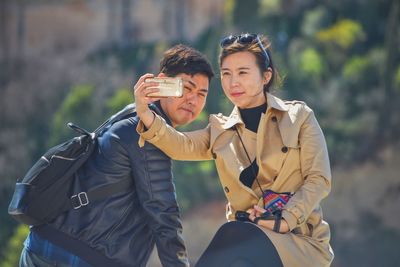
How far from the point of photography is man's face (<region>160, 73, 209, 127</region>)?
2.88 m

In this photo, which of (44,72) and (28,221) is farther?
(44,72)

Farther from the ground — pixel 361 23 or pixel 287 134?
pixel 287 134

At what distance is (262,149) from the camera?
2.72 m

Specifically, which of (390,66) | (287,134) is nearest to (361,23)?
(390,66)

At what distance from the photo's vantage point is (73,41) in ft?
62.8

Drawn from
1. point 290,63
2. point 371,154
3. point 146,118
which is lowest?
point 371,154

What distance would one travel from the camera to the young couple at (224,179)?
2658 millimetres

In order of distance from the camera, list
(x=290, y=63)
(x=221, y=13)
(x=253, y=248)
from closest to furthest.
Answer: (x=253, y=248), (x=290, y=63), (x=221, y=13)

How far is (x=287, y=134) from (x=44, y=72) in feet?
53.8

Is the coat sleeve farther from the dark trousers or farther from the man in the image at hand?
the dark trousers

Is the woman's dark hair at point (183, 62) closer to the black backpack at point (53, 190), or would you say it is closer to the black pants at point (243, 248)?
the black backpack at point (53, 190)

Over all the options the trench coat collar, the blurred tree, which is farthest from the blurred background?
the trench coat collar

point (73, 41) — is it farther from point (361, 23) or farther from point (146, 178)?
point (146, 178)

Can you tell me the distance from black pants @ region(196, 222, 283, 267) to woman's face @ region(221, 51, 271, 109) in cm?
41
